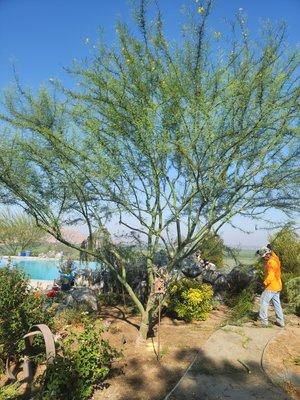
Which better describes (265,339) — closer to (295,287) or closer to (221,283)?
(295,287)

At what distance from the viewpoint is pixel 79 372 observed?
5.65 meters

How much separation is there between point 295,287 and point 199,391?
6.88m

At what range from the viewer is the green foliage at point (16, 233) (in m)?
30.6

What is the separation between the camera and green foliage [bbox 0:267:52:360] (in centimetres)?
741

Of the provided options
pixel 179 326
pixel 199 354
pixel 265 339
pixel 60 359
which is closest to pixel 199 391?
pixel 199 354

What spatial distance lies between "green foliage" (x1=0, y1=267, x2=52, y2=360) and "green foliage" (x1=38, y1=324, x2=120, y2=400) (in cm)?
171

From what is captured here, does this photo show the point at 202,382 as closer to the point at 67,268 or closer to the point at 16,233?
the point at 67,268

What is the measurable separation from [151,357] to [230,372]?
60.4 inches

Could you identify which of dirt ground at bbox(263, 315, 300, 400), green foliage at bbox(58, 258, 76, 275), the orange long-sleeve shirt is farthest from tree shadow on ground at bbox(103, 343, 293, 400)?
green foliage at bbox(58, 258, 76, 275)

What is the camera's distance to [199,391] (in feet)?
17.7

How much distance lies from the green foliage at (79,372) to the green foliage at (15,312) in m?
1.71

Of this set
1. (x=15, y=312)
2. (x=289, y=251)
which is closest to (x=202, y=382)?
(x=15, y=312)

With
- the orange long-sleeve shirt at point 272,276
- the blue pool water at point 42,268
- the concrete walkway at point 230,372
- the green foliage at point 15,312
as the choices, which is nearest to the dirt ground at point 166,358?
the concrete walkway at point 230,372

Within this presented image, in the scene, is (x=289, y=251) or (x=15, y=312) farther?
(x=289, y=251)
